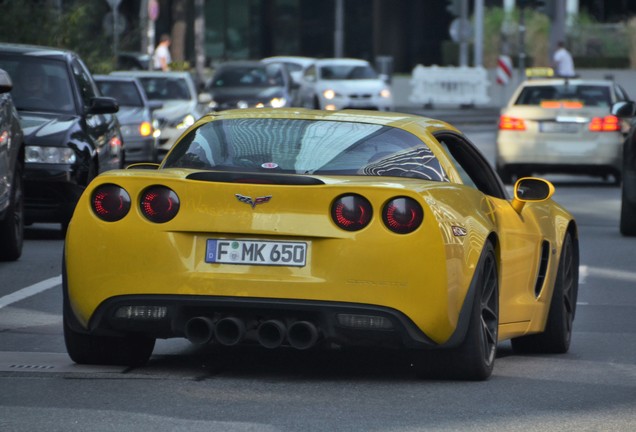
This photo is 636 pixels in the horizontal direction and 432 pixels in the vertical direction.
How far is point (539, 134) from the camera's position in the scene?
24.3m

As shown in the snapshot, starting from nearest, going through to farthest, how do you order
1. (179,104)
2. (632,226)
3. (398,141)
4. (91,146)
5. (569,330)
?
(398,141), (569,330), (91,146), (632,226), (179,104)

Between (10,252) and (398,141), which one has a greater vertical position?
(398,141)

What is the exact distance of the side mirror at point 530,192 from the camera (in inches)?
344

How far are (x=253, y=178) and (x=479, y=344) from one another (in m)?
1.19

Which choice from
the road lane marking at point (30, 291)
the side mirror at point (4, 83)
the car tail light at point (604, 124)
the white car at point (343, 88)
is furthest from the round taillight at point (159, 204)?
the white car at point (343, 88)

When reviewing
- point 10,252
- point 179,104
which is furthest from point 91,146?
point 179,104

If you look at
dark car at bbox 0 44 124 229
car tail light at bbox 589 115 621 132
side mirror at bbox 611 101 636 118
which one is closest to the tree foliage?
car tail light at bbox 589 115 621 132

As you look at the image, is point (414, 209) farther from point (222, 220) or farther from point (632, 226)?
point (632, 226)

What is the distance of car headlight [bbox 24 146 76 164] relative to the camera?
50.0ft

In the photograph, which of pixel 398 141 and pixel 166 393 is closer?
pixel 166 393

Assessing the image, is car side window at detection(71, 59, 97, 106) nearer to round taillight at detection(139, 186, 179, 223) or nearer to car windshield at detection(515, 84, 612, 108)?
round taillight at detection(139, 186, 179, 223)

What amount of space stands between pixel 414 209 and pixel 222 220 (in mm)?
791

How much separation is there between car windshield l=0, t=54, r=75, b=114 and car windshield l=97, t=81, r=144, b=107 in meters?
8.81

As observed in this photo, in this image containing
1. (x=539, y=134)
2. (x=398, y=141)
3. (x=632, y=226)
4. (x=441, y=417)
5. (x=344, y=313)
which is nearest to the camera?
(x=441, y=417)
